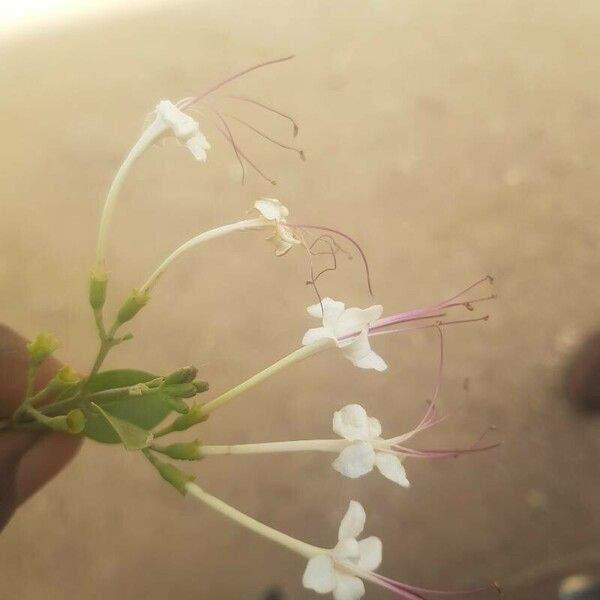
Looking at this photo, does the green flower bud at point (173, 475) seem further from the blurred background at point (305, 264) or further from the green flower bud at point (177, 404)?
the blurred background at point (305, 264)


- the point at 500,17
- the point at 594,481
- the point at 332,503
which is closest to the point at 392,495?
the point at 332,503

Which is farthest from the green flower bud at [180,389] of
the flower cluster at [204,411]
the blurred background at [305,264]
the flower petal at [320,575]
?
the blurred background at [305,264]

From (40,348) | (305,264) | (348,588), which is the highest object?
(40,348)

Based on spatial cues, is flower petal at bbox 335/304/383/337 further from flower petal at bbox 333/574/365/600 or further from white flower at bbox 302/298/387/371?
flower petal at bbox 333/574/365/600

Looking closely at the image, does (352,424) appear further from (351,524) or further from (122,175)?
(122,175)

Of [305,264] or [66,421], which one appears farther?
[305,264]

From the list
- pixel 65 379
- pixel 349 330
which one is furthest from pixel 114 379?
pixel 349 330
